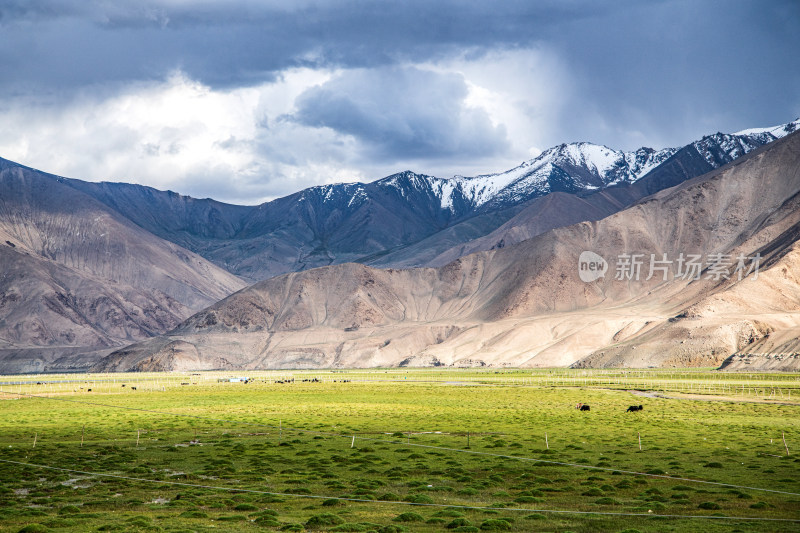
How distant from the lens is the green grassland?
26.5 metres

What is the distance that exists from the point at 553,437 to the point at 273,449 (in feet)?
56.3

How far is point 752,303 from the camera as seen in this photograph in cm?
18775

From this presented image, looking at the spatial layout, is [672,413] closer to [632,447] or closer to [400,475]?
[632,447]

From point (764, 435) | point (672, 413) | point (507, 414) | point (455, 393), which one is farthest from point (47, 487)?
point (455, 393)

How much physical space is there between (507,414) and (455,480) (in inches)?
1498

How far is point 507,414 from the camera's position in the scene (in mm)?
72688

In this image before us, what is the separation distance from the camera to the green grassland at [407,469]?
1041 inches

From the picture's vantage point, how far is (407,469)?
38375 mm

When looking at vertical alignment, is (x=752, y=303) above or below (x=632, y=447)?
above

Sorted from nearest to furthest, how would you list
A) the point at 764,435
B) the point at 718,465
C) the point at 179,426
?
the point at 718,465, the point at 764,435, the point at 179,426

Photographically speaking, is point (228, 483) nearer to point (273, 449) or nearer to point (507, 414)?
point (273, 449)

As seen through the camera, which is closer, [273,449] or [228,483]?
[228,483]

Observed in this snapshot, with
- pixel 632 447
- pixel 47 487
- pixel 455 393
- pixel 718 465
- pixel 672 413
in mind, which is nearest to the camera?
pixel 47 487

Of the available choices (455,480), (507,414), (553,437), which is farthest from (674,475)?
(507,414)
